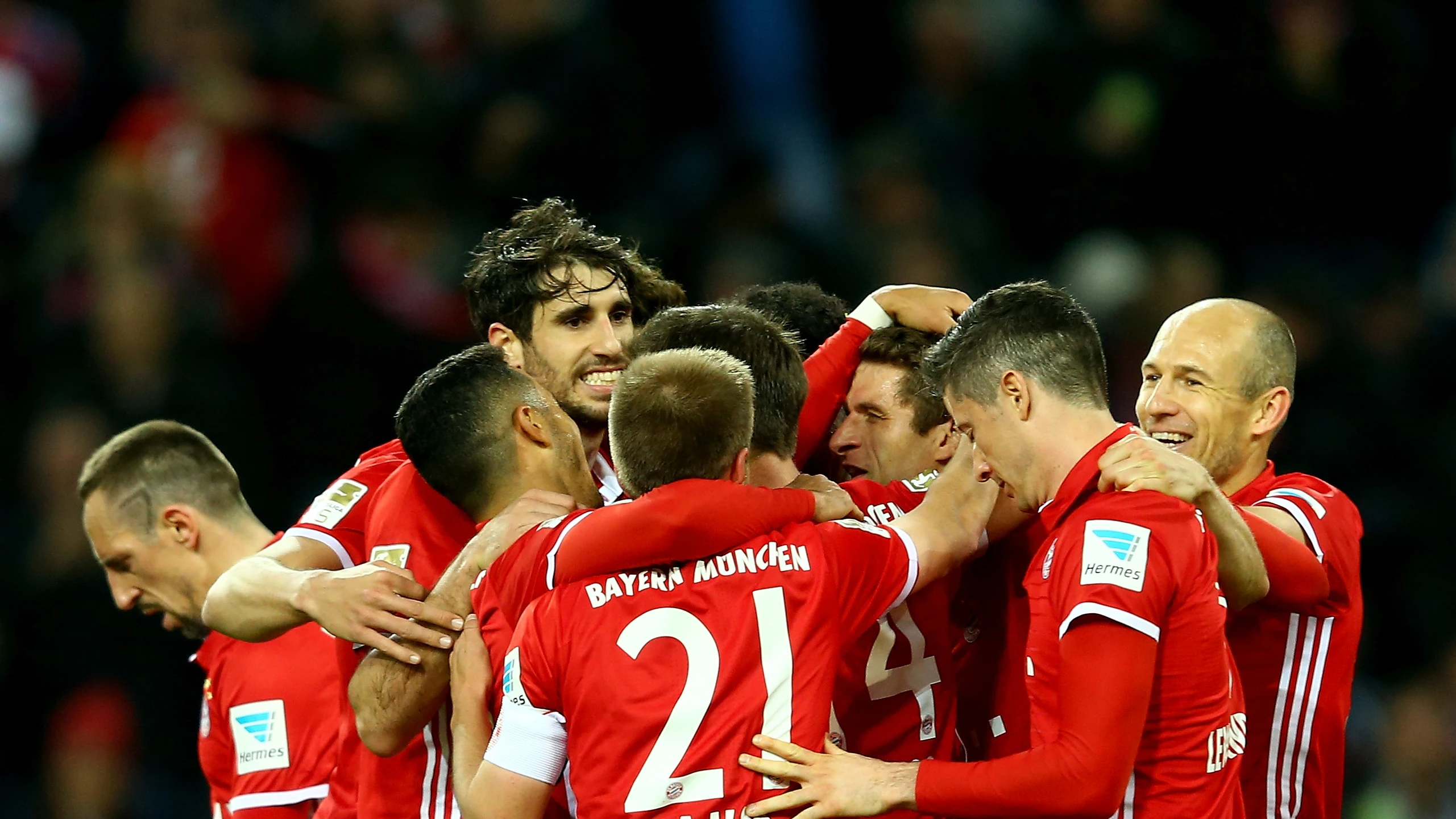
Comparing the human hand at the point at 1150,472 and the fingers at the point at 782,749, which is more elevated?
the human hand at the point at 1150,472

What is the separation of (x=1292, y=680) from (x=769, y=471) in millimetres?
1349

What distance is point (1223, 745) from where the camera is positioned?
3.37m

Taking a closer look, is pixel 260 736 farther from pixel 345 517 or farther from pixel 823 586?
pixel 823 586

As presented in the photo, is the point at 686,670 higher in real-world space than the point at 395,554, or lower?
lower

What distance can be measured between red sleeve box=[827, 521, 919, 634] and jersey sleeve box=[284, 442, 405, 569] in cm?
135

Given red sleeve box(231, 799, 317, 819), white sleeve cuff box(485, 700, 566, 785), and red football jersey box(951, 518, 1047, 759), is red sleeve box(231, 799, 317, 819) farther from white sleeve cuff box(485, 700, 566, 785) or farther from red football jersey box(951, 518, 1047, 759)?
red football jersey box(951, 518, 1047, 759)

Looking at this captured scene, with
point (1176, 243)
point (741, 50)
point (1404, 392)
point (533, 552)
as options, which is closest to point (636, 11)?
point (741, 50)

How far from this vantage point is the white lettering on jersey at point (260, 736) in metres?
4.64

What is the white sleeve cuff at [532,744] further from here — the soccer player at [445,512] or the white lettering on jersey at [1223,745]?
the white lettering on jersey at [1223,745]

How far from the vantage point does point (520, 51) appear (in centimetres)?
888

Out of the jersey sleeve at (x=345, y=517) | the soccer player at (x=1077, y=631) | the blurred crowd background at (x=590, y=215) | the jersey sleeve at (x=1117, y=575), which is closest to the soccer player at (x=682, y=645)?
the soccer player at (x=1077, y=631)

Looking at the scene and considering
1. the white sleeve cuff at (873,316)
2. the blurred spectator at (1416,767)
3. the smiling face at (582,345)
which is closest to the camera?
the white sleeve cuff at (873,316)

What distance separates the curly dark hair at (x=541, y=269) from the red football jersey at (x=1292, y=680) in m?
1.84

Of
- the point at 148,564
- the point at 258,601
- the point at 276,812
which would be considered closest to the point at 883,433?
the point at 258,601
